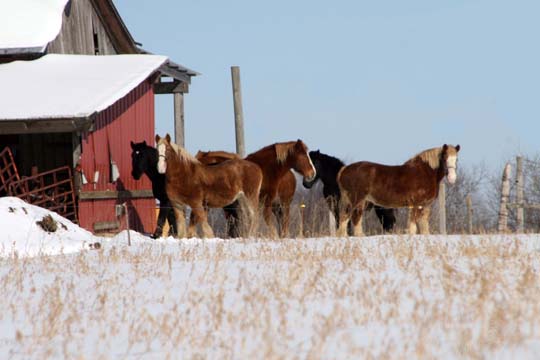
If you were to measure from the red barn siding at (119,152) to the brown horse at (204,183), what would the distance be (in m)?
3.24

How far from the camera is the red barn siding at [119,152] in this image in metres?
20.4

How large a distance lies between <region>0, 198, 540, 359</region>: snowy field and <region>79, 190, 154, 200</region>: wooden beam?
8465 millimetres

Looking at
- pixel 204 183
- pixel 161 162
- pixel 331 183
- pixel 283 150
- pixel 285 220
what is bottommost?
pixel 285 220

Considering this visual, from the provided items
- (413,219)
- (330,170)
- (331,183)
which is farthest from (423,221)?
(330,170)

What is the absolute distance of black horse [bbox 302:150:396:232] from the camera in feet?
59.5

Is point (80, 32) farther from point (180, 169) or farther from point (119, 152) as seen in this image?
point (180, 169)

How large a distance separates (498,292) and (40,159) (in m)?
15.9

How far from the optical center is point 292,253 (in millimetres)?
11547

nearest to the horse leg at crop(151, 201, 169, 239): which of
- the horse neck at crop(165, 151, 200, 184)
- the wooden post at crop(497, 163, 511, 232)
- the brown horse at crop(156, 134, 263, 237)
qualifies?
the brown horse at crop(156, 134, 263, 237)

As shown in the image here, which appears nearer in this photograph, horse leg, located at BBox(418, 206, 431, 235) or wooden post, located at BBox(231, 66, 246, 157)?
horse leg, located at BBox(418, 206, 431, 235)

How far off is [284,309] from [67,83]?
1516 centimetres

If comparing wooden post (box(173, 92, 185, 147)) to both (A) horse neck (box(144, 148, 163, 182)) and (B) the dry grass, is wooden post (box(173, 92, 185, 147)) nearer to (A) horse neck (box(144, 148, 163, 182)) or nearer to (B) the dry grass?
(A) horse neck (box(144, 148, 163, 182))

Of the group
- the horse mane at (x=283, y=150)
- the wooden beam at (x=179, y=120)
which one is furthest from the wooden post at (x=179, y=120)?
the horse mane at (x=283, y=150)

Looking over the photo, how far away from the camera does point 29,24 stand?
2506 centimetres
